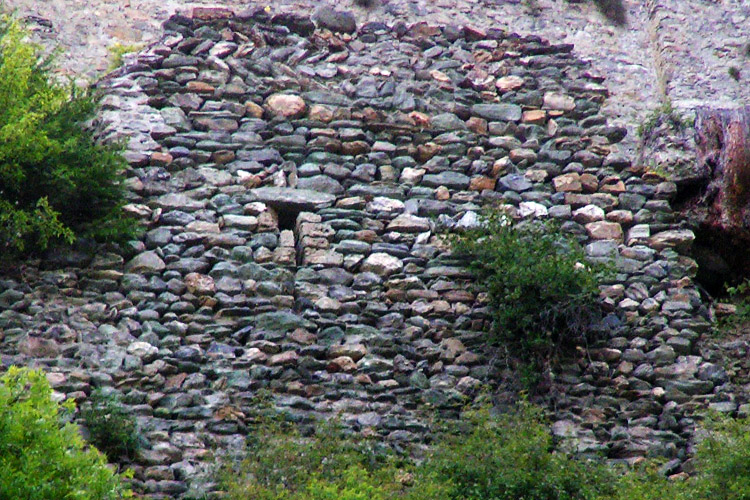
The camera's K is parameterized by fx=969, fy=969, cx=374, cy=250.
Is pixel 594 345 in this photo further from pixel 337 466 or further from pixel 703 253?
pixel 337 466

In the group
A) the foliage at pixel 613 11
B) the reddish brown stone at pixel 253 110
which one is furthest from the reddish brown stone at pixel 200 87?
the foliage at pixel 613 11

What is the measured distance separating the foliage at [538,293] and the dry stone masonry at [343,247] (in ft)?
0.60

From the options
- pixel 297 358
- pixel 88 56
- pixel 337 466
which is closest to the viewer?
pixel 337 466

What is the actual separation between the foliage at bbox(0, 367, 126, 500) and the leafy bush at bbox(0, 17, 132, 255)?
285 cm

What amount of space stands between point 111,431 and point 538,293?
3.24 metres

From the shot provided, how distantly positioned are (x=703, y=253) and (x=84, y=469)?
20.4 feet

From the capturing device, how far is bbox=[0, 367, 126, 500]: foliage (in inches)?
150

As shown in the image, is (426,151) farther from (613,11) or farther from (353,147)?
(613,11)

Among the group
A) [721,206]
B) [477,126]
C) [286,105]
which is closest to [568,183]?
[477,126]

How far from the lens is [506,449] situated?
19.4 ft

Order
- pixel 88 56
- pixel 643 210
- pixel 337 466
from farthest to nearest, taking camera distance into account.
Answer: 1. pixel 88 56
2. pixel 643 210
3. pixel 337 466

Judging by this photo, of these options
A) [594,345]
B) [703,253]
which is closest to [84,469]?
[594,345]

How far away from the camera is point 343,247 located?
759cm

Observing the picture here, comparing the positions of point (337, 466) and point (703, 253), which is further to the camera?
point (703, 253)
